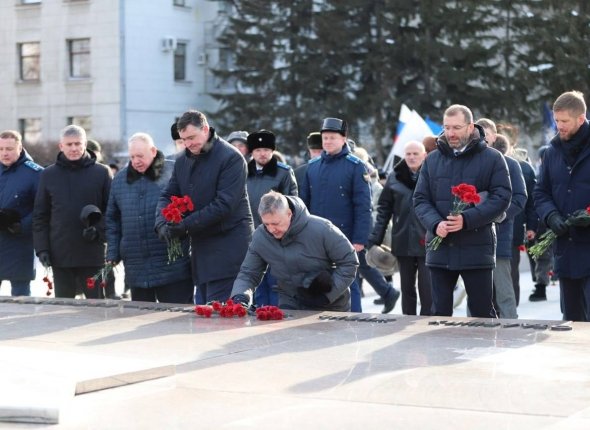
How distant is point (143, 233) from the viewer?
1033 cm

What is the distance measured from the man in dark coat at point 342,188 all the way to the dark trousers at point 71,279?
2134 mm

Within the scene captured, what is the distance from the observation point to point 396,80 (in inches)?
1752

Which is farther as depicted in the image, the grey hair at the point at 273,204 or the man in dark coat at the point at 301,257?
the man in dark coat at the point at 301,257

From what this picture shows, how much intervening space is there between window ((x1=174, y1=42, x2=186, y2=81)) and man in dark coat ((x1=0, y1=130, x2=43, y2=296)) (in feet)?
128

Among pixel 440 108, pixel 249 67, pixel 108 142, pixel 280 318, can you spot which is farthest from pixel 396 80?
pixel 280 318

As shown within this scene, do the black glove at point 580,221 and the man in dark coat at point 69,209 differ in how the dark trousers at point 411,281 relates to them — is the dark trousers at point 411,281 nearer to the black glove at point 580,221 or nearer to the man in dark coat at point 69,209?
the man in dark coat at point 69,209

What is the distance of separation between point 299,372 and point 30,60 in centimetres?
4503

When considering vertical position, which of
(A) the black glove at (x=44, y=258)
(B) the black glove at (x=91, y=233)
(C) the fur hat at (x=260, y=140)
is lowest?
(A) the black glove at (x=44, y=258)

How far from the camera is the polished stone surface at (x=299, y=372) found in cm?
597

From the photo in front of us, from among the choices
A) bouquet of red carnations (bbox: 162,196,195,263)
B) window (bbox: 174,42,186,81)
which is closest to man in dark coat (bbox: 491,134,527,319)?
bouquet of red carnations (bbox: 162,196,195,263)

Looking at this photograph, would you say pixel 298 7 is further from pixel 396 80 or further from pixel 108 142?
pixel 108 142

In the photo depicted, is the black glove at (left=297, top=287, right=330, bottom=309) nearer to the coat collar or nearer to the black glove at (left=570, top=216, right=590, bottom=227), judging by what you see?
the black glove at (left=570, top=216, right=590, bottom=227)

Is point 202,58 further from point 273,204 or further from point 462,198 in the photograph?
point 462,198

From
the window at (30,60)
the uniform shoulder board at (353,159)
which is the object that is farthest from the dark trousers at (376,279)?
the window at (30,60)
